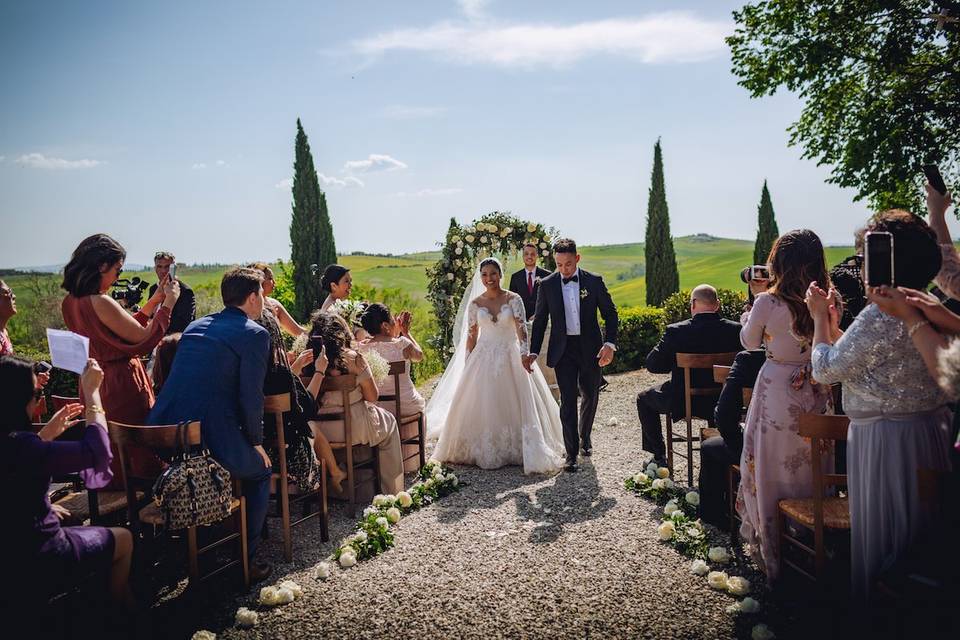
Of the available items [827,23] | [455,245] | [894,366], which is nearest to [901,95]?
[827,23]

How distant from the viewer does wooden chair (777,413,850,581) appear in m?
3.42

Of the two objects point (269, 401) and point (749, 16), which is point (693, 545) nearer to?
point (269, 401)

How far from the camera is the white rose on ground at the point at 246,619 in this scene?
3.73 metres

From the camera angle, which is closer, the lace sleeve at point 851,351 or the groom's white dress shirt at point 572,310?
the lace sleeve at point 851,351

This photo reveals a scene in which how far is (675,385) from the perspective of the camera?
6285 millimetres

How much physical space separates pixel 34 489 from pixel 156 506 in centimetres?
108

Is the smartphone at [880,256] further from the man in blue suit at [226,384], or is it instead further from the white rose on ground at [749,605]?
the man in blue suit at [226,384]

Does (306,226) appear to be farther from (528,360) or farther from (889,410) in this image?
(889,410)

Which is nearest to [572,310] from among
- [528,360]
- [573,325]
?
[573,325]

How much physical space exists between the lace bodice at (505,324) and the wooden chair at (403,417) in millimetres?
1180

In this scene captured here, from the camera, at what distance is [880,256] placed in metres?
2.79

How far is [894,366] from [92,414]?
3824mm

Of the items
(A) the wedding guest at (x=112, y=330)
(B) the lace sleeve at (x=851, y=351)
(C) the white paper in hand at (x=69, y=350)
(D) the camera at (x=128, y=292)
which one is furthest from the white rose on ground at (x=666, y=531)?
(D) the camera at (x=128, y=292)

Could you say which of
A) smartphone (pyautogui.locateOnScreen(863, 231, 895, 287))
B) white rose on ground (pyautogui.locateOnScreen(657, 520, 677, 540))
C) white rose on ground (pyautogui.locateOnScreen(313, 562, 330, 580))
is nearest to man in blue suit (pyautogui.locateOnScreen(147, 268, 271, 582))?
white rose on ground (pyautogui.locateOnScreen(313, 562, 330, 580))
